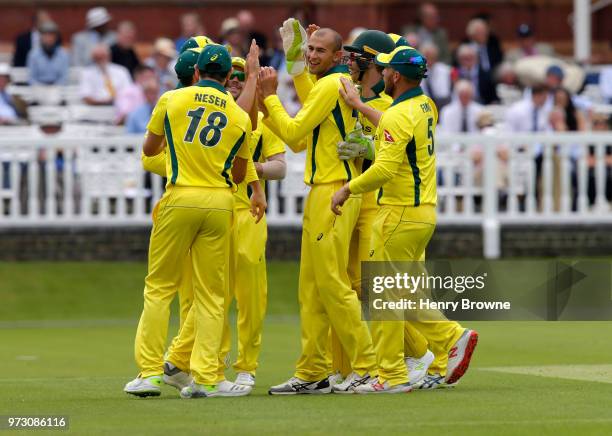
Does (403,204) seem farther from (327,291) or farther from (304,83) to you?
(304,83)

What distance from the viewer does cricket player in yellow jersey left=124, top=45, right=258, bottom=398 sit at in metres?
11.7

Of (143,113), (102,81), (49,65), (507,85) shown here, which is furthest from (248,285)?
(507,85)

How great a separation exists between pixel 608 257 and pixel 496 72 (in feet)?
15.2

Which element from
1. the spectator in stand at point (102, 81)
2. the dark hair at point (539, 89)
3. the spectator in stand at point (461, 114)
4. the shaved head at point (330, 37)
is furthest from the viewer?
the spectator in stand at point (102, 81)

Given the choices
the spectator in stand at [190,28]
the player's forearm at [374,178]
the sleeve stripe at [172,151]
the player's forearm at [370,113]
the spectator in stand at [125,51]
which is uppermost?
the spectator in stand at [190,28]

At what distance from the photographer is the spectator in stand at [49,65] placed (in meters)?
25.3

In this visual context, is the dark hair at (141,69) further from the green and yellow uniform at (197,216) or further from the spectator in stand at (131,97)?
the green and yellow uniform at (197,216)

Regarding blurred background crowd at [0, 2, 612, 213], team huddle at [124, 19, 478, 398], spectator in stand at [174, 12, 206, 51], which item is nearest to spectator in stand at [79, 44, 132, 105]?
blurred background crowd at [0, 2, 612, 213]

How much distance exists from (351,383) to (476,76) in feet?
44.7

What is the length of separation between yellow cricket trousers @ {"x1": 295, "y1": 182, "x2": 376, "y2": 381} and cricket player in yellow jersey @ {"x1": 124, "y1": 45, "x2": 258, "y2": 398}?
63cm

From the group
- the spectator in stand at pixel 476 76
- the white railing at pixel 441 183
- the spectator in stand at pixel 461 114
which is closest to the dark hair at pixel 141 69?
the white railing at pixel 441 183

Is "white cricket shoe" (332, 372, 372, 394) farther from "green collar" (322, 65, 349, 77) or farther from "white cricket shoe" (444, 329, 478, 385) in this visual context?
"green collar" (322, 65, 349, 77)

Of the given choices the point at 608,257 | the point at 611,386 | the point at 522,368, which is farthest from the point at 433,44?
the point at 611,386

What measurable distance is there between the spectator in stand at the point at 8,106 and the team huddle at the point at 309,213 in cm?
1150
